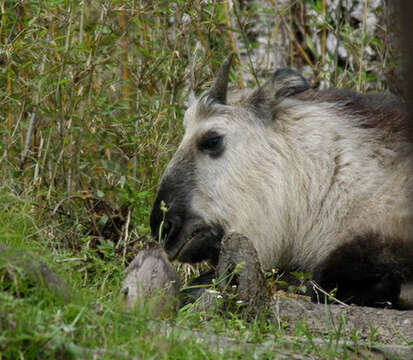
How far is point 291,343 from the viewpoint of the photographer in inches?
124

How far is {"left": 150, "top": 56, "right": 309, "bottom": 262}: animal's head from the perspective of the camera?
184 inches

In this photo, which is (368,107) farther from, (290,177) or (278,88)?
(290,177)

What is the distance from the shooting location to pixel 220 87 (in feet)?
16.4

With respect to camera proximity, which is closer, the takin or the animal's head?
the takin

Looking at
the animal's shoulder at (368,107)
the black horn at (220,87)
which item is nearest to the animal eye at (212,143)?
the black horn at (220,87)

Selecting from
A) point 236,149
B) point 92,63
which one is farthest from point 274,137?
point 92,63

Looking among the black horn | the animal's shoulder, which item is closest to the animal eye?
the black horn

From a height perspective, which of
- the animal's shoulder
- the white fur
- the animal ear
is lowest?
the white fur

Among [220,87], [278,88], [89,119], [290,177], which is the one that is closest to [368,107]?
[278,88]

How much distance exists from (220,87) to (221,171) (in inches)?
25.0

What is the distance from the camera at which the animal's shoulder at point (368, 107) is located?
4.82 meters

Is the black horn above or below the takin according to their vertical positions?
above

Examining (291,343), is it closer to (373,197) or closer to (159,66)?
(373,197)

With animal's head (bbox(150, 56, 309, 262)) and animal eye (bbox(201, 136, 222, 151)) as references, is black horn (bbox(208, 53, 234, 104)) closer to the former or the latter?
animal's head (bbox(150, 56, 309, 262))
